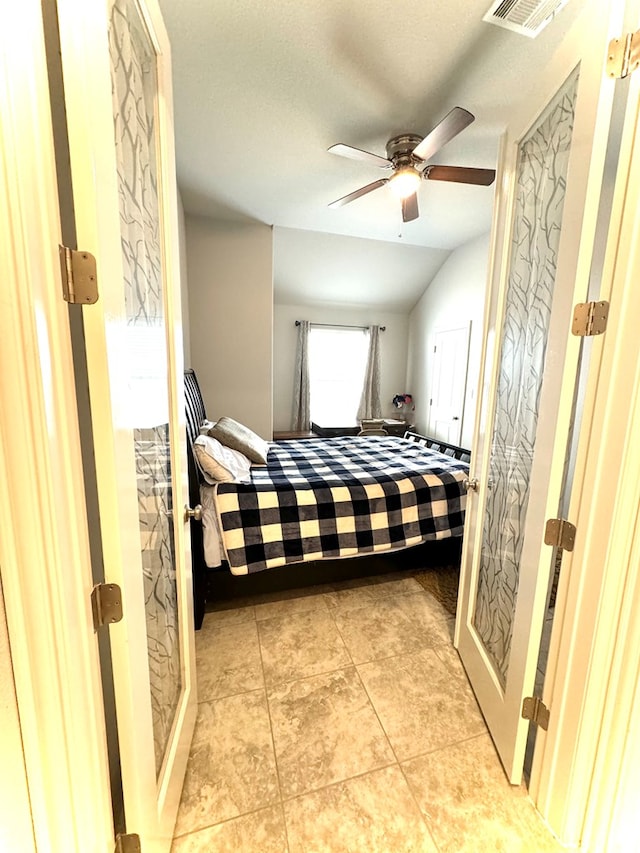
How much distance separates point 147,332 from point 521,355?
1.33 meters

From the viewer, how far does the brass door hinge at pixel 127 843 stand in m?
0.83

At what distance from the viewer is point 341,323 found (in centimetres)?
571

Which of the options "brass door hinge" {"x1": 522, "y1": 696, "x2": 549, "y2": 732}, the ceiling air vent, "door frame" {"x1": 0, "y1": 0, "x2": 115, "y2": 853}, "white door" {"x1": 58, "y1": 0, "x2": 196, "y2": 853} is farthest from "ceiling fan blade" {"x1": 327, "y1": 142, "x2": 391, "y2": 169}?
"brass door hinge" {"x1": 522, "y1": 696, "x2": 549, "y2": 732}

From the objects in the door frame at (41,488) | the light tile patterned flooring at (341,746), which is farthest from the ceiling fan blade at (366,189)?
the light tile patterned flooring at (341,746)

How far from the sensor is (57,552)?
1.97 ft

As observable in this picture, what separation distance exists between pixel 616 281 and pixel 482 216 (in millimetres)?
3440

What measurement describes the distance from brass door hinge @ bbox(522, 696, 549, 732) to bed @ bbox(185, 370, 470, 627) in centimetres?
108

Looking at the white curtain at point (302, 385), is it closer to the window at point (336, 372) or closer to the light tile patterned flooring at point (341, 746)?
the window at point (336, 372)

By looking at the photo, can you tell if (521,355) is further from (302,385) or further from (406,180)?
(302,385)

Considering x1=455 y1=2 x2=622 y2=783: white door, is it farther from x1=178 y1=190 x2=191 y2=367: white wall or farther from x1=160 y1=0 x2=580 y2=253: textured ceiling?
x1=178 y1=190 x2=191 y2=367: white wall

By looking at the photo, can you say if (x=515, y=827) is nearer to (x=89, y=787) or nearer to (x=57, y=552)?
(x=89, y=787)

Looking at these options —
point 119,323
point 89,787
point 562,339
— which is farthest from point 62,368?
point 562,339

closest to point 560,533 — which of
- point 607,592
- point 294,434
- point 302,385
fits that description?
point 607,592

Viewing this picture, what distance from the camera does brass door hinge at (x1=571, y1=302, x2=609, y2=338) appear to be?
93 cm
